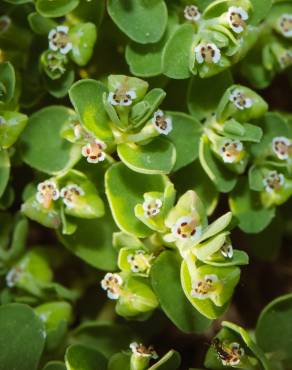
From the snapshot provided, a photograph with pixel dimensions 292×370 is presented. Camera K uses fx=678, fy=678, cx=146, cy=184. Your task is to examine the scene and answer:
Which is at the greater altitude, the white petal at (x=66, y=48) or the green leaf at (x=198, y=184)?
the white petal at (x=66, y=48)

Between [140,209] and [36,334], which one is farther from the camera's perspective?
[36,334]

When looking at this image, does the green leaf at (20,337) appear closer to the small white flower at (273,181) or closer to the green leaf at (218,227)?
the green leaf at (218,227)

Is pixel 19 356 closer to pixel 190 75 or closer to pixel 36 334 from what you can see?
pixel 36 334

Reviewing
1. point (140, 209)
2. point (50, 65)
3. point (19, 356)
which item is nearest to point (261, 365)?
point (140, 209)

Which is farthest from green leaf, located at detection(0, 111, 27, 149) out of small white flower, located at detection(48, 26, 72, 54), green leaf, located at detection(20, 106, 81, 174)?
small white flower, located at detection(48, 26, 72, 54)

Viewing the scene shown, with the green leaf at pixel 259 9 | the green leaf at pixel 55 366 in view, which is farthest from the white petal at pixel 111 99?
the green leaf at pixel 55 366

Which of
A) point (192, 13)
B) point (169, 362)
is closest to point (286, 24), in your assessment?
point (192, 13)

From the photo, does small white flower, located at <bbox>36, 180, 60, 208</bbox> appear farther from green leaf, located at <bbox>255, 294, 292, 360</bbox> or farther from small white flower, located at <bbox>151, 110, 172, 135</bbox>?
green leaf, located at <bbox>255, 294, 292, 360</bbox>
